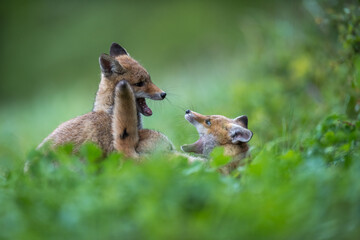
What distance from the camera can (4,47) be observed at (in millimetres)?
18969

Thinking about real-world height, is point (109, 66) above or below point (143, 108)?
above

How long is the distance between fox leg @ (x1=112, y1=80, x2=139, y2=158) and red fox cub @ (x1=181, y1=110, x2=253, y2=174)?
952 mm

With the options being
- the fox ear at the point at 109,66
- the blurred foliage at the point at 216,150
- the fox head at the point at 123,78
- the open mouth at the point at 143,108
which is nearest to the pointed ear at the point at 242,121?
the blurred foliage at the point at 216,150

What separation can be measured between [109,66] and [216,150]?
1.95 metres

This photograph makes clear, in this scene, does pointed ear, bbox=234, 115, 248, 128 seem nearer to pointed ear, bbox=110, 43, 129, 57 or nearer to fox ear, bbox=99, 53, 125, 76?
fox ear, bbox=99, 53, 125, 76

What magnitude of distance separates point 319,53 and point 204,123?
263cm

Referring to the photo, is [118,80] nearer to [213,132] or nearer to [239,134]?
[213,132]

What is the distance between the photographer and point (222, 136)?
483cm

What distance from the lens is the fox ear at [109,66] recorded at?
4.87m

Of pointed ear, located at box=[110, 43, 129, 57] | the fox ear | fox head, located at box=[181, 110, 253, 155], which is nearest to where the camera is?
fox head, located at box=[181, 110, 253, 155]

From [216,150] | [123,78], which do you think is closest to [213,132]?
[123,78]

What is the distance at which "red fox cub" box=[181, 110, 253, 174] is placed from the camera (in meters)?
4.53

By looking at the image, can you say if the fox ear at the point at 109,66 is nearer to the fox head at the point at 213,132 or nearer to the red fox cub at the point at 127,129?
the fox head at the point at 213,132

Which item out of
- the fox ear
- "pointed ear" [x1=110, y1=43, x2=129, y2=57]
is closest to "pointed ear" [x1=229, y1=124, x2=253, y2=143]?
the fox ear
